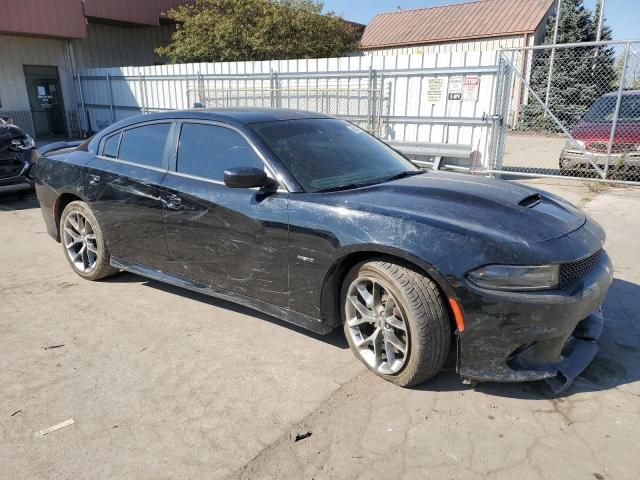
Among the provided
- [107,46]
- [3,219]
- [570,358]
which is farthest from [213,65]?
[570,358]

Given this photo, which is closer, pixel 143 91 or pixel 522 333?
pixel 522 333

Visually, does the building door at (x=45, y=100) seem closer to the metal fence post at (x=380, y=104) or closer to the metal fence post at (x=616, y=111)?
the metal fence post at (x=380, y=104)

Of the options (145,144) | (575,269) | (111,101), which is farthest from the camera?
(111,101)

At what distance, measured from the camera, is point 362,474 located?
226 cm

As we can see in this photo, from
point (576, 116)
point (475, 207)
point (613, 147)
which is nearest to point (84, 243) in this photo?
point (475, 207)

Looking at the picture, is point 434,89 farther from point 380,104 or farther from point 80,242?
point 80,242

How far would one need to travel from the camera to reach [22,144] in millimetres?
7988

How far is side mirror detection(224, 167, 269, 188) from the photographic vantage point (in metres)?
3.16

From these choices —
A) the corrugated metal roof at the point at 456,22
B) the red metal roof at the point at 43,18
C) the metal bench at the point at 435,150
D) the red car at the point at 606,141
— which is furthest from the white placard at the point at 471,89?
the corrugated metal roof at the point at 456,22

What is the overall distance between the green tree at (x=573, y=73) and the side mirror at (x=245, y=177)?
719 inches

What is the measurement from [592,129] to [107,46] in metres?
18.8

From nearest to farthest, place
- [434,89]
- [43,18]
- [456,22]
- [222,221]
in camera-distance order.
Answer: [222,221] → [434,89] → [43,18] → [456,22]

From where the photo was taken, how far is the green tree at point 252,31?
17438 millimetres

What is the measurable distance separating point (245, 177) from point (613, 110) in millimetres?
9717
